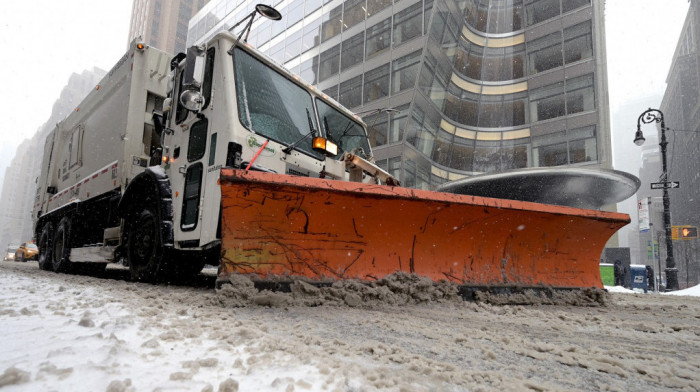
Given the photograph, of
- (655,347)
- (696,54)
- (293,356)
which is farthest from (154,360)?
(696,54)

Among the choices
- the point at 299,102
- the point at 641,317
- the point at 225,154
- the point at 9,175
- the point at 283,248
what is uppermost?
the point at 9,175

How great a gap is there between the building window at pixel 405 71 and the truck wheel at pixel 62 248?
1522 centimetres

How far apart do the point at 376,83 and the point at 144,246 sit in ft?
56.6

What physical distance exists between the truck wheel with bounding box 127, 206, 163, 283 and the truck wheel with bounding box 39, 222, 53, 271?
12.4ft

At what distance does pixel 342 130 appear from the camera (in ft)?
16.5

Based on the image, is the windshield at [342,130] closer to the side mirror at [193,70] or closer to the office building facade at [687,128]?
the side mirror at [193,70]

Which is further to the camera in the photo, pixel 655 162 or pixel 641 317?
pixel 655 162

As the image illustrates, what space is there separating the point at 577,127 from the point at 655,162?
10076cm

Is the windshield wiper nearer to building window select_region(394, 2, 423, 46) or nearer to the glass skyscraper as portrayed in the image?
the glass skyscraper

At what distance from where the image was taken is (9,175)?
479 ft

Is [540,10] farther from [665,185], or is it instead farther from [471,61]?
[665,185]

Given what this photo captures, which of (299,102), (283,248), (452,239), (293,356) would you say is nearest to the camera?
(293,356)

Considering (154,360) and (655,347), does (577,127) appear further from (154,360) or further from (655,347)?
(154,360)

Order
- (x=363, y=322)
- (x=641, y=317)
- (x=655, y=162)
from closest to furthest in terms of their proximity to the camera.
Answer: (x=363, y=322), (x=641, y=317), (x=655, y=162)
